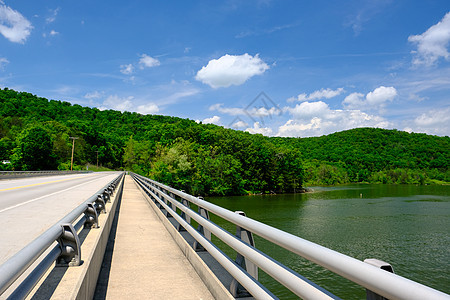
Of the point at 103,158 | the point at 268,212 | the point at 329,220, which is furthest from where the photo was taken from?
the point at 103,158

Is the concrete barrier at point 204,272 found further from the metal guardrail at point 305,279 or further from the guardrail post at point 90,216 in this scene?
the guardrail post at point 90,216

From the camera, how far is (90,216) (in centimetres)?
584

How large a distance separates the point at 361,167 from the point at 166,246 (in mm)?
179757

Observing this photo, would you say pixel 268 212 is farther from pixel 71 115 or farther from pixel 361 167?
pixel 361 167

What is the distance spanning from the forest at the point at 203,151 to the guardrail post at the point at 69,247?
6862cm

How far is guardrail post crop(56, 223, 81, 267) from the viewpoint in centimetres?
356

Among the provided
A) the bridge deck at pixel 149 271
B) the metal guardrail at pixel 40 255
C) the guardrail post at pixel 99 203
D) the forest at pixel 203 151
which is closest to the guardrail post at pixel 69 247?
the metal guardrail at pixel 40 255

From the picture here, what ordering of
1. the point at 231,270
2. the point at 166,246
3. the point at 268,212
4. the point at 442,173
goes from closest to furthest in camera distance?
the point at 231,270 → the point at 166,246 → the point at 268,212 → the point at 442,173

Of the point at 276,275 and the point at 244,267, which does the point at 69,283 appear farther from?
the point at 276,275

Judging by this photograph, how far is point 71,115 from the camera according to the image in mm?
146250

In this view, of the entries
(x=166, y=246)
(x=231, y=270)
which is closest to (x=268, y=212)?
(x=166, y=246)

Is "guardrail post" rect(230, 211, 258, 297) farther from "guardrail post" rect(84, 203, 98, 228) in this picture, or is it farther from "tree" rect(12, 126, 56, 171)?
"tree" rect(12, 126, 56, 171)

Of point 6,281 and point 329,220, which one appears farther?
point 329,220

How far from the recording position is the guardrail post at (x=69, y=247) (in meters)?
3.56
